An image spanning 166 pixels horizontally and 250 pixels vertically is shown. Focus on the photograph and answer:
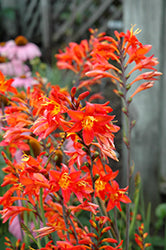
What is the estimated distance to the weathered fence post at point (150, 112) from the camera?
127 centimetres

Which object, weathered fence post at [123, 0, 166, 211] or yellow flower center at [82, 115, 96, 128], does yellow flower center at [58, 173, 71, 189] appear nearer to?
yellow flower center at [82, 115, 96, 128]

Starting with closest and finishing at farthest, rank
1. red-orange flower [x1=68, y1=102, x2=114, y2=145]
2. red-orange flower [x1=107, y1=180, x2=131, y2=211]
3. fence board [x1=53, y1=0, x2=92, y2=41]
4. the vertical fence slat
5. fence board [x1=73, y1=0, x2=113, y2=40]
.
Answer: red-orange flower [x1=68, y1=102, x2=114, y2=145] → red-orange flower [x1=107, y1=180, x2=131, y2=211] → fence board [x1=73, y1=0, x2=113, y2=40] → fence board [x1=53, y1=0, x2=92, y2=41] → the vertical fence slat

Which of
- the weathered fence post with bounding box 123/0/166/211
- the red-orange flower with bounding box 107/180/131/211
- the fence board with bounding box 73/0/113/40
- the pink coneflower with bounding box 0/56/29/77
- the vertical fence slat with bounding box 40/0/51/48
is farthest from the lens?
the vertical fence slat with bounding box 40/0/51/48

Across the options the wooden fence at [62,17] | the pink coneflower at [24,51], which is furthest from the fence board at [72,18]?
the pink coneflower at [24,51]

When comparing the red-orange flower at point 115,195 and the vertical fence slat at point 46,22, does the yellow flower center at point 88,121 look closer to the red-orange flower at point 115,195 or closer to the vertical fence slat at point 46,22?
the red-orange flower at point 115,195

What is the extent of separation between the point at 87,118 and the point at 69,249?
193 mm

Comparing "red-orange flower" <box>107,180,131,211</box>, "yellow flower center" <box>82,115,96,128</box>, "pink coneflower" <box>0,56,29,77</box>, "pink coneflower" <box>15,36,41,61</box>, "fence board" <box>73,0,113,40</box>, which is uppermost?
"fence board" <box>73,0,113,40</box>

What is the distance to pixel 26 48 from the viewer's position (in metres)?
1.80

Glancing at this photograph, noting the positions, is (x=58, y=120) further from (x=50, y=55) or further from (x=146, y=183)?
(x=50, y=55)

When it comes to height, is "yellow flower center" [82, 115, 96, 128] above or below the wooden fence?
below

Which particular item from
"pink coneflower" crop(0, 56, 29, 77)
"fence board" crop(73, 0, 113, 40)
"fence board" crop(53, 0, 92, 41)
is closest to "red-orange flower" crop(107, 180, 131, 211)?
"pink coneflower" crop(0, 56, 29, 77)

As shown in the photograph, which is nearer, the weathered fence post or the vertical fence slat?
the weathered fence post

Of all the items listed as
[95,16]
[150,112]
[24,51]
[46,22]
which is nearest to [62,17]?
[46,22]

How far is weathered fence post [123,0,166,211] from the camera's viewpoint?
1.27 meters
